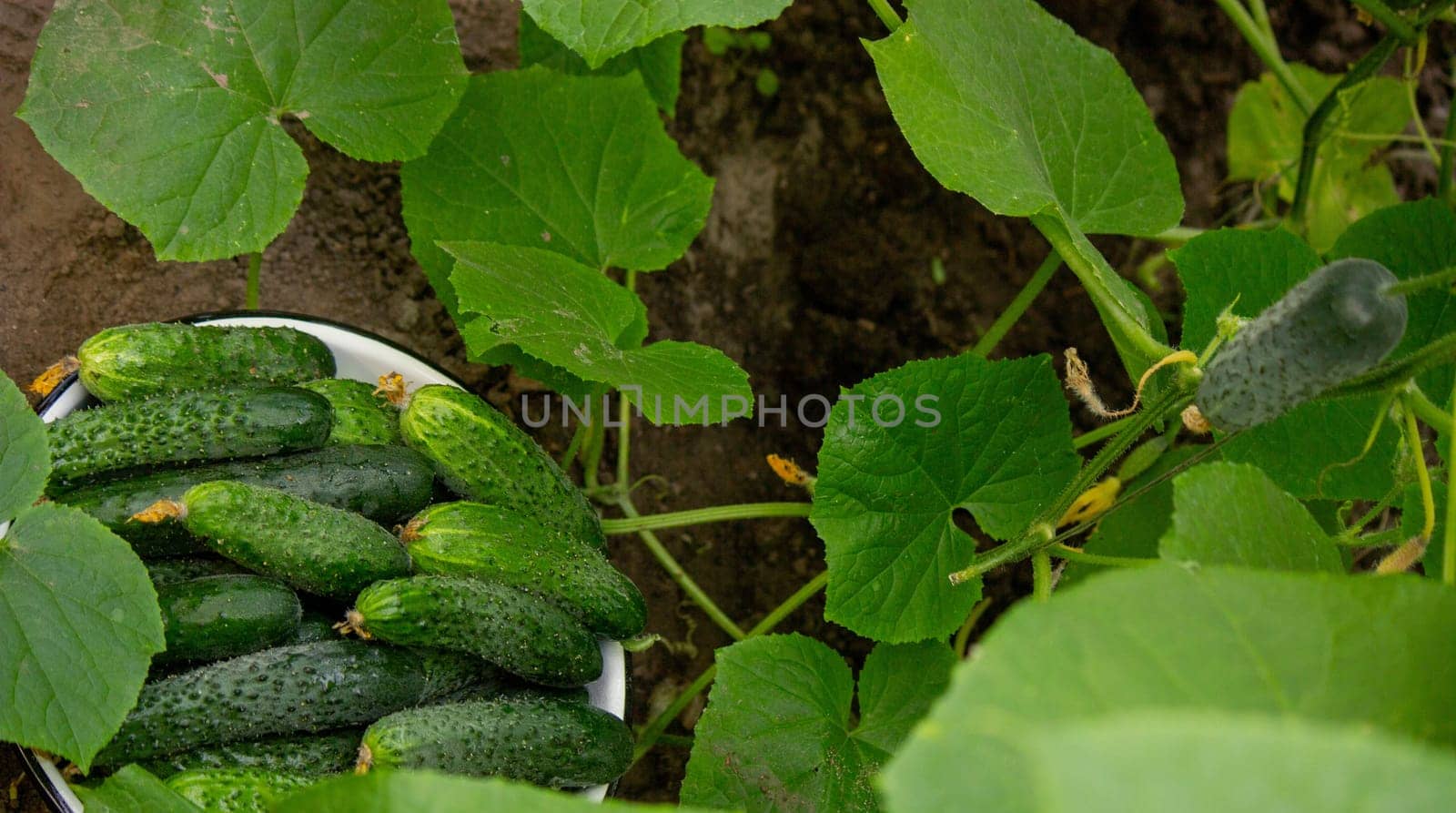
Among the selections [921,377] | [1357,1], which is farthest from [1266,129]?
[921,377]

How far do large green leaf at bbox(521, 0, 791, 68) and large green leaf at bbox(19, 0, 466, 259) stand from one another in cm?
37

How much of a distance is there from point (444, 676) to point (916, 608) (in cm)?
79

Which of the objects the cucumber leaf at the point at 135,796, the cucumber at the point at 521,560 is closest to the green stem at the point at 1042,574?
the cucumber at the point at 521,560

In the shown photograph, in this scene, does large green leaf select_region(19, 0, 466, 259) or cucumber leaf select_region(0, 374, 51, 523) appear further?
large green leaf select_region(19, 0, 466, 259)

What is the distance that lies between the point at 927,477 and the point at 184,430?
1213 mm

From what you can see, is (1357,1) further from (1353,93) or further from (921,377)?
(921,377)

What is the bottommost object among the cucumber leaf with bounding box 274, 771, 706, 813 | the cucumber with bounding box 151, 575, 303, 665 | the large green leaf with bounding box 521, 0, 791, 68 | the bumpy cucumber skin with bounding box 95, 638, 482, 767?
the bumpy cucumber skin with bounding box 95, 638, 482, 767

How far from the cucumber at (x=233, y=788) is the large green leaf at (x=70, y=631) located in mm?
142

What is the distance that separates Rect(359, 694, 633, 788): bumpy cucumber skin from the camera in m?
1.63

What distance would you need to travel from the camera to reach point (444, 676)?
71.8 inches

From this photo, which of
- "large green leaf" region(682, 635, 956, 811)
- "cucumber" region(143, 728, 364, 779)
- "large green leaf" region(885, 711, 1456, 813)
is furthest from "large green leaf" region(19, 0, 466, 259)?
"large green leaf" region(885, 711, 1456, 813)

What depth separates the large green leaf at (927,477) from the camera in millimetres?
1887

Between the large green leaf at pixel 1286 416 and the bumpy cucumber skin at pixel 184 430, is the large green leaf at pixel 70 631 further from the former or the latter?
the large green leaf at pixel 1286 416

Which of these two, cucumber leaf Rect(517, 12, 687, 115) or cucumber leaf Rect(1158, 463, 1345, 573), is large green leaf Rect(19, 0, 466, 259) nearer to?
cucumber leaf Rect(517, 12, 687, 115)
